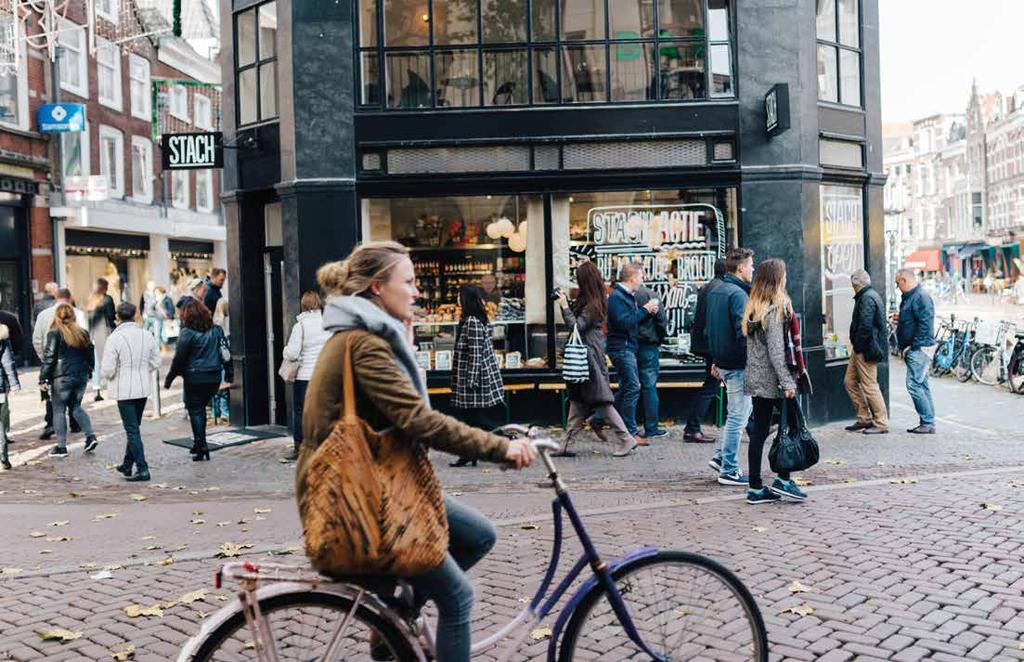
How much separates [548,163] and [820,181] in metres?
3.29

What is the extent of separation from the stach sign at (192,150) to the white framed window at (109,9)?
60.6ft

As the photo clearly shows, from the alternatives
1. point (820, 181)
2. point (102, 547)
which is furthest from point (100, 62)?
point (102, 547)

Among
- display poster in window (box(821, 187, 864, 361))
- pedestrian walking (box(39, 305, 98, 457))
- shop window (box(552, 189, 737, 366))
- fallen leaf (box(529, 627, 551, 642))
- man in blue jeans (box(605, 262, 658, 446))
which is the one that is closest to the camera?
fallen leaf (box(529, 627, 551, 642))

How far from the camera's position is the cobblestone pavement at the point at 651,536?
5.00 meters

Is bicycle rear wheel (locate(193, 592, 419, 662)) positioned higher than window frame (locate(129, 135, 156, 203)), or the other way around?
window frame (locate(129, 135, 156, 203))

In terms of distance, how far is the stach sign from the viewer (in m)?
12.6

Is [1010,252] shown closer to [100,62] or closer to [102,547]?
[100,62]

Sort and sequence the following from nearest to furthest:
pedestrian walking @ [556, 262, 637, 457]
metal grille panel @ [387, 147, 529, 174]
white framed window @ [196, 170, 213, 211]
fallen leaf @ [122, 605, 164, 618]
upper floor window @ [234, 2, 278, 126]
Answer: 1. fallen leaf @ [122, 605, 164, 618]
2. pedestrian walking @ [556, 262, 637, 457]
3. metal grille panel @ [387, 147, 529, 174]
4. upper floor window @ [234, 2, 278, 126]
5. white framed window @ [196, 170, 213, 211]

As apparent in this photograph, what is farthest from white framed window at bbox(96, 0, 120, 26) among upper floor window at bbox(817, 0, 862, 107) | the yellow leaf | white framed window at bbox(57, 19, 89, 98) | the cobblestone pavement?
the yellow leaf

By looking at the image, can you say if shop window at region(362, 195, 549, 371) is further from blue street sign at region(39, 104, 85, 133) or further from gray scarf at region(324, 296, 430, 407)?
blue street sign at region(39, 104, 85, 133)

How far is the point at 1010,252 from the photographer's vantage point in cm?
7394

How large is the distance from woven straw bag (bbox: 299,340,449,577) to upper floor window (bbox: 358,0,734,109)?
30.6 feet

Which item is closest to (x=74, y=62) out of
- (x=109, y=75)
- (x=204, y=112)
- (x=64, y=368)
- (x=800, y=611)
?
(x=109, y=75)

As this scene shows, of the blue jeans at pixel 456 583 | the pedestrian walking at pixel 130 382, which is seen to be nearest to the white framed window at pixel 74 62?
the pedestrian walking at pixel 130 382
